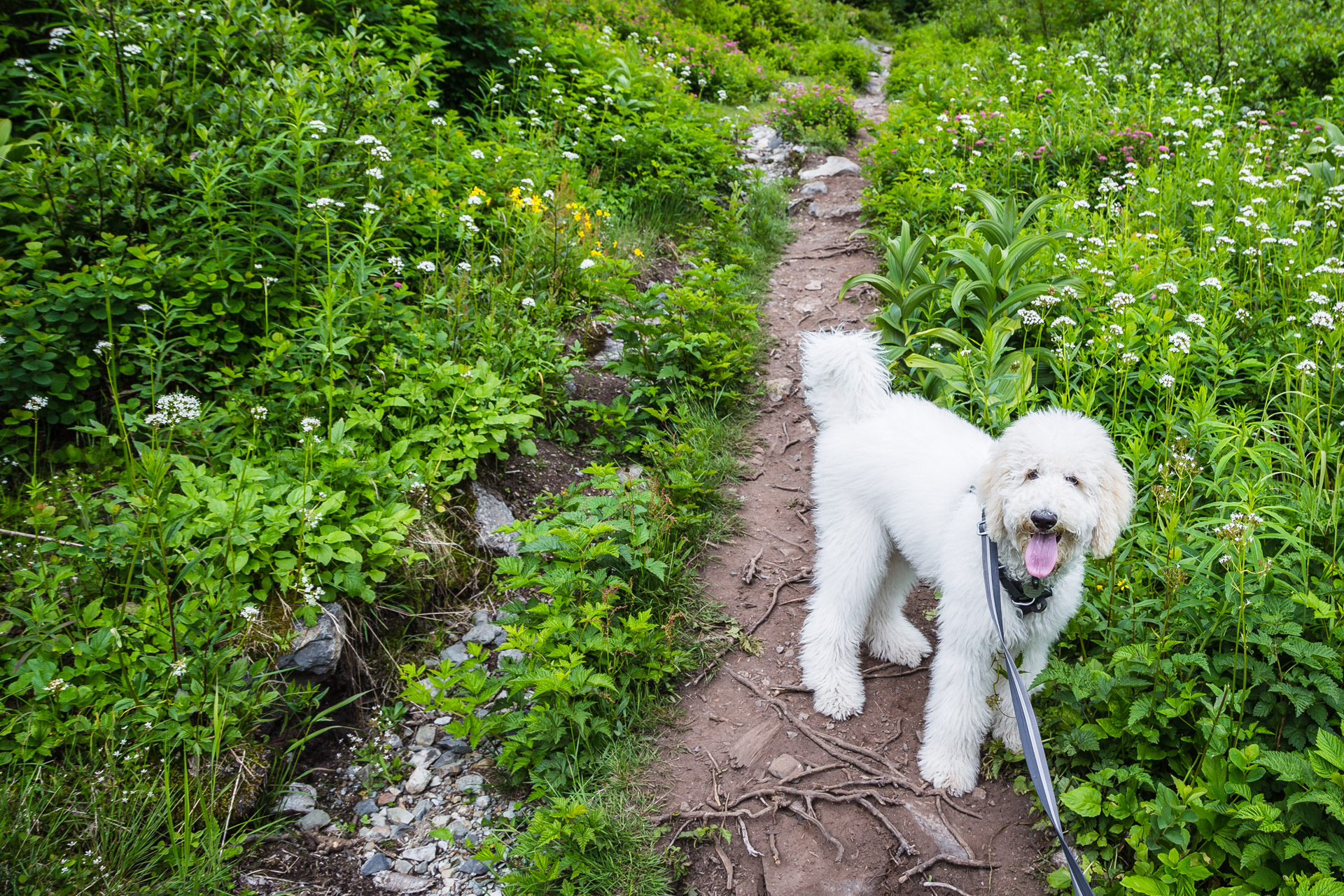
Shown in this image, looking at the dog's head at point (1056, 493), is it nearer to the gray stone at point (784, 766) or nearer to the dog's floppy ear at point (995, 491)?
the dog's floppy ear at point (995, 491)

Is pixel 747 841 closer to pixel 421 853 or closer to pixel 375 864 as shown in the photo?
pixel 421 853

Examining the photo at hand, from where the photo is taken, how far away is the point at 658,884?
2.56 m

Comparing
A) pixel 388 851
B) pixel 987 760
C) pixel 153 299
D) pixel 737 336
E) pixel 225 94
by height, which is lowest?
pixel 388 851

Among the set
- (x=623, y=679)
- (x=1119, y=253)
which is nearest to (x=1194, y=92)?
(x=1119, y=253)

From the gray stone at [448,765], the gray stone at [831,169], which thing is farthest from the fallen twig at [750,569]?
the gray stone at [831,169]

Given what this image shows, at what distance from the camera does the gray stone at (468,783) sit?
2979 millimetres

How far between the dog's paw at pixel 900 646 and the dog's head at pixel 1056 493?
1.17m

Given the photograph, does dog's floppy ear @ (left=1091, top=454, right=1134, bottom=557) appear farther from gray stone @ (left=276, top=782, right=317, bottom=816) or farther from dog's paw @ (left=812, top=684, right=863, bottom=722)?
gray stone @ (left=276, top=782, right=317, bottom=816)

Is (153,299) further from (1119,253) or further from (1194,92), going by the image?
(1194,92)

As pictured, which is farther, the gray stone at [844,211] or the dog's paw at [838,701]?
the gray stone at [844,211]

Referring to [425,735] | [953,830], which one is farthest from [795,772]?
[425,735]

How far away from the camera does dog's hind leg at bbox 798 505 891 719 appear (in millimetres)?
3330

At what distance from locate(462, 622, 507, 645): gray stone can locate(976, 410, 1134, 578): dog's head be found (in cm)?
237

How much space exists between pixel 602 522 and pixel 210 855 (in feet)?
6.13
